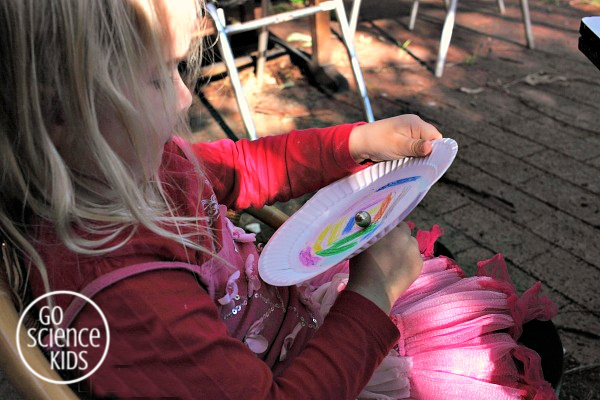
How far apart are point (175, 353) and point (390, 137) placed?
59 cm

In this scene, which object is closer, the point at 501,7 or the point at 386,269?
the point at 386,269

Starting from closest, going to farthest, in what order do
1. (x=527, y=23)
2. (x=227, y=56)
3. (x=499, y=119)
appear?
(x=227, y=56), (x=499, y=119), (x=527, y=23)

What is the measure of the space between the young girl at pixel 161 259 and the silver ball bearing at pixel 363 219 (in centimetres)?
5

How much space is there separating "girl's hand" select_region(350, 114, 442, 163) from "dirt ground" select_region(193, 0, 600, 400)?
0.81 m

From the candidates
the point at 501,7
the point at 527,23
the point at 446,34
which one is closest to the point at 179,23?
the point at 446,34

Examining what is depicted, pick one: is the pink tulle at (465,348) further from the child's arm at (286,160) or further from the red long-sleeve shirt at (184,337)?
the child's arm at (286,160)

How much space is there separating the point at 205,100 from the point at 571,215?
6.22ft

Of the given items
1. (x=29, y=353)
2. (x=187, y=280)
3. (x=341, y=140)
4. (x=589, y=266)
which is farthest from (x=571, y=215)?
(x=29, y=353)

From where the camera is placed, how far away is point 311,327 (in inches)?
42.0

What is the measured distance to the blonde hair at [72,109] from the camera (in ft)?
2.26

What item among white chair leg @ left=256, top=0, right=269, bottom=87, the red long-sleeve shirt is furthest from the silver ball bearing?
white chair leg @ left=256, top=0, right=269, bottom=87

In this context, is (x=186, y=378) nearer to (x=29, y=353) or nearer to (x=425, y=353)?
(x=29, y=353)

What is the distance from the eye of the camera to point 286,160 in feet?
4.08

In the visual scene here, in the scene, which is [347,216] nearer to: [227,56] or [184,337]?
[184,337]
